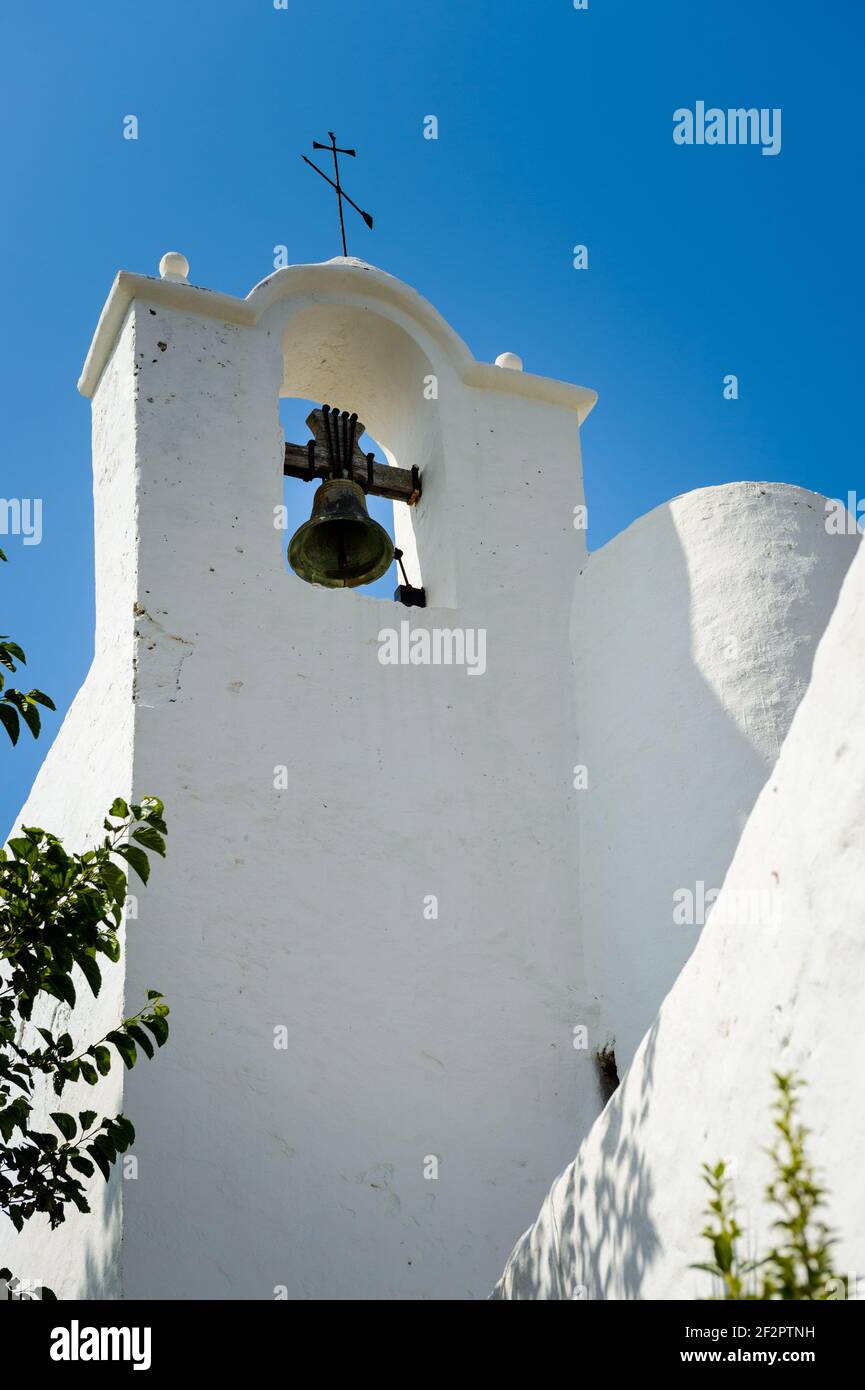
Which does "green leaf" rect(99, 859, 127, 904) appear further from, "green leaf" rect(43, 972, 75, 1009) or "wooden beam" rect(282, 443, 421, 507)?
"wooden beam" rect(282, 443, 421, 507)

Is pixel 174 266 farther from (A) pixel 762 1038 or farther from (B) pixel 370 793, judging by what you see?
(A) pixel 762 1038

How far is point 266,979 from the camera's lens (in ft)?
21.3

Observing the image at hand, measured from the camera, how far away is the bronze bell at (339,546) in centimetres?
818

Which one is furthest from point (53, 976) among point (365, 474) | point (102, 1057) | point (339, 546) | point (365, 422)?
point (365, 422)

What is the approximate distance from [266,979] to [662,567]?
2927mm

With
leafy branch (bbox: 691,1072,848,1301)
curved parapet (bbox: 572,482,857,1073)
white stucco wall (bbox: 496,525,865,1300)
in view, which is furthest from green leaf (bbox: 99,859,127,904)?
curved parapet (bbox: 572,482,857,1073)

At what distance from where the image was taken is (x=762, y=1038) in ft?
12.4

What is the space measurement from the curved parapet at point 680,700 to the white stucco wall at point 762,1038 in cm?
230

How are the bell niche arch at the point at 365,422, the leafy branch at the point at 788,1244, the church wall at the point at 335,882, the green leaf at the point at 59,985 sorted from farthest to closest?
1. the bell niche arch at the point at 365,422
2. the church wall at the point at 335,882
3. the green leaf at the point at 59,985
4. the leafy branch at the point at 788,1244

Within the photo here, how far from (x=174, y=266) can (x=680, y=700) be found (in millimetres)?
3742

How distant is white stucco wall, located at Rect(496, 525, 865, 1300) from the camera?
11.3 feet

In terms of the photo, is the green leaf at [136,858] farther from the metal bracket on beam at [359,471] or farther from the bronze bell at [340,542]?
the metal bracket on beam at [359,471]

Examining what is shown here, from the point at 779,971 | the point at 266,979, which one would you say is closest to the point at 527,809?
the point at 266,979

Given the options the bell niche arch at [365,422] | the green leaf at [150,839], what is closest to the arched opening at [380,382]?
the bell niche arch at [365,422]
